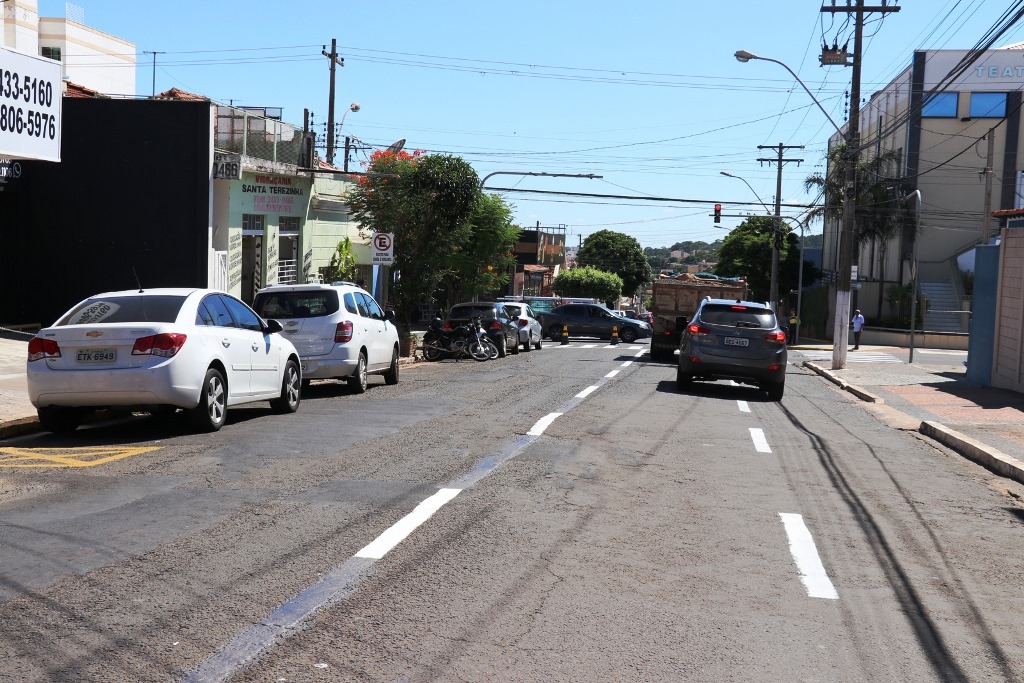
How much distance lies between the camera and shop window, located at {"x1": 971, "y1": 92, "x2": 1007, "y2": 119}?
58.1 metres

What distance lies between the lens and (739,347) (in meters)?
19.1

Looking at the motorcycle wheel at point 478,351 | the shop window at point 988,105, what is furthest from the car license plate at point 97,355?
the shop window at point 988,105

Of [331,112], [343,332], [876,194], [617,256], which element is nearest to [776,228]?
[876,194]

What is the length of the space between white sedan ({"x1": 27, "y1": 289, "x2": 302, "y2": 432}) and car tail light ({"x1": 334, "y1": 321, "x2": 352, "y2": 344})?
3836 mm

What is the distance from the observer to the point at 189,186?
2597cm

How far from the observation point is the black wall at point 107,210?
25.7 meters

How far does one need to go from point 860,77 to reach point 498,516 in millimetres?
26190

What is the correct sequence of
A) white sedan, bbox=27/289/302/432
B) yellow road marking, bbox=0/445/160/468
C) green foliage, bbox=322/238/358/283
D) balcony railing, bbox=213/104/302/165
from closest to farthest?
yellow road marking, bbox=0/445/160/468
white sedan, bbox=27/289/302/432
balcony railing, bbox=213/104/302/165
green foliage, bbox=322/238/358/283

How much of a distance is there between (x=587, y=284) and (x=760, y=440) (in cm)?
9577

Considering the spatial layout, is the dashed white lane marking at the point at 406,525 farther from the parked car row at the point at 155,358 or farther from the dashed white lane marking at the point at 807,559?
the parked car row at the point at 155,358

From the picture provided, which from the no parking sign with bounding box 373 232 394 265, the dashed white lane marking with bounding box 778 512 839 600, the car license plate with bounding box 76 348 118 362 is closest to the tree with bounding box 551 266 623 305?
the no parking sign with bounding box 373 232 394 265

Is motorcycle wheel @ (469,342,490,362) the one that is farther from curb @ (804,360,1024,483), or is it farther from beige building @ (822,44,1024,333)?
beige building @ (822,44,1024,333)

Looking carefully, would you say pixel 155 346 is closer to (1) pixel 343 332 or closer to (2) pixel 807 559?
(1) pixel 343 332

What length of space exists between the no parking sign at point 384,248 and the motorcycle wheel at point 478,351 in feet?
9.85
